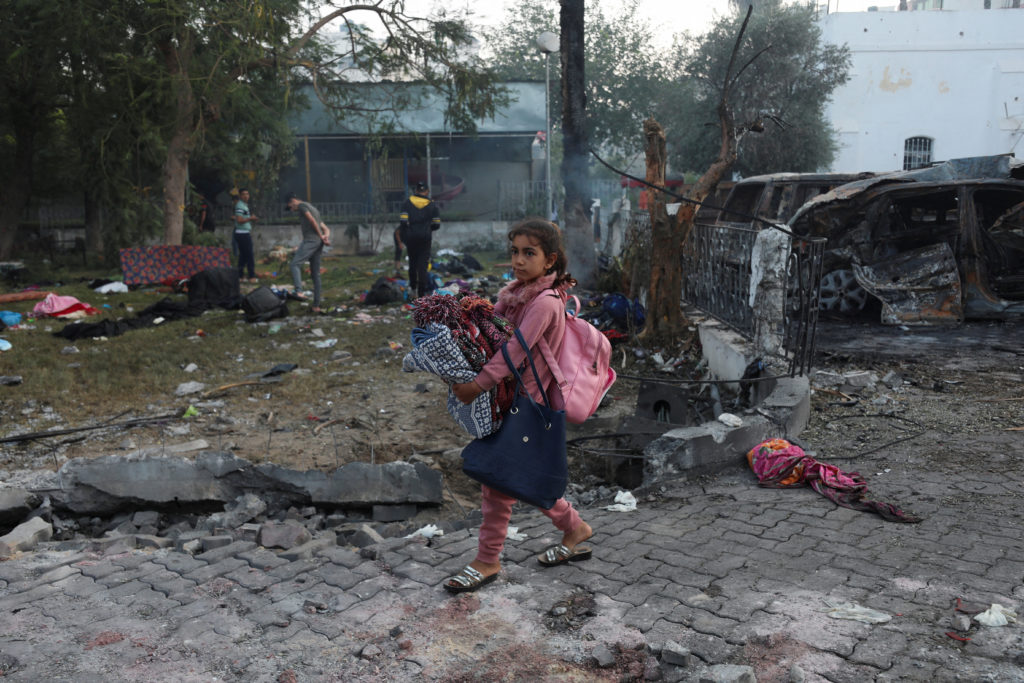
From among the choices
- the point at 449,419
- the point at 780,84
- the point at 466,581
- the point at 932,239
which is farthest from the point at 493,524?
the point at 780,84

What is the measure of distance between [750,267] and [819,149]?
70.9ft

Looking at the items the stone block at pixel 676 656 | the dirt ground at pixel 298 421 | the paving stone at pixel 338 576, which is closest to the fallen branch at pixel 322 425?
the dirt ground at pixel 298 421

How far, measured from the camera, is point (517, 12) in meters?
34.0

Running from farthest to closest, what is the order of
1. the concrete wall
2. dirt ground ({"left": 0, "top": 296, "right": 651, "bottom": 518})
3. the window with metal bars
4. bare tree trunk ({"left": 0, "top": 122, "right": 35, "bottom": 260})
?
the window with metal bars < the concrete wall < bare tree trunk ({"left": 0, "top": 122, "right": 35, "bottom": 260}) < dirt ground ({"left": 0, "top": 296, "right": 651, "bottom": 518})

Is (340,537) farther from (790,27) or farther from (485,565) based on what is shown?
(790,27)

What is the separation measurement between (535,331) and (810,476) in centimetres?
219

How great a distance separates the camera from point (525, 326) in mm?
2836

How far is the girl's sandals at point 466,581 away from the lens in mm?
3064

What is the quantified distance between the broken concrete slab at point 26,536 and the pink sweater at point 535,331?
244cm

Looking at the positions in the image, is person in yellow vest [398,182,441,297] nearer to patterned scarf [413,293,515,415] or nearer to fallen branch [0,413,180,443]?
fallen branch [0,413,180,443]

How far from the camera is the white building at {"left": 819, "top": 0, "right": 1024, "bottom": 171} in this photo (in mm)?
25734

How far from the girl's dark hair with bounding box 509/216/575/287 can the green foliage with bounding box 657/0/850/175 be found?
23.2 m

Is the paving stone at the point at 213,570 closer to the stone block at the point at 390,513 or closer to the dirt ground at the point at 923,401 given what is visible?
the stone block at the point at 390,513

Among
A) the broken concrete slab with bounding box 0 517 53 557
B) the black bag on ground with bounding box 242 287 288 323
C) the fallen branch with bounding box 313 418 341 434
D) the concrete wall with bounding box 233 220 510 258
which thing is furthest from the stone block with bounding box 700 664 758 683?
the concrete wall with bounding box 233 220 510 258
